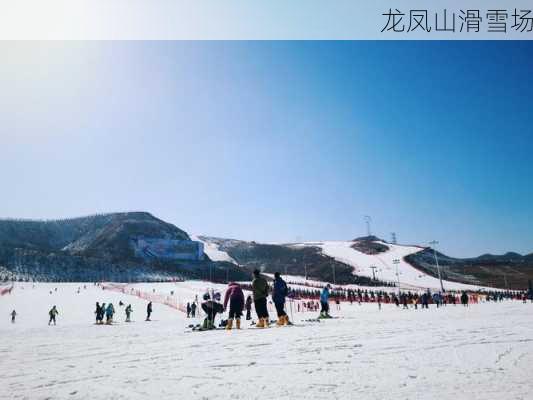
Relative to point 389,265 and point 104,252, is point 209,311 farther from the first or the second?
point 104,252

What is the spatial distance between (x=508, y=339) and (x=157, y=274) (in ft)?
271

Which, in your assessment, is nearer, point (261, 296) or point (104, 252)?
point (261, 296)

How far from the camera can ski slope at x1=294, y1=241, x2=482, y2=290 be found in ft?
235

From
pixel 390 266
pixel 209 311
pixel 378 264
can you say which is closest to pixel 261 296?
pixel 209 311

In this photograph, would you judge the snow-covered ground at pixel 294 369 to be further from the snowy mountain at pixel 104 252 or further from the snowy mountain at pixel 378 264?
the snowy mountain at pixel 104 252

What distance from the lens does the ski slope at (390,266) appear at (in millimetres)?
71588

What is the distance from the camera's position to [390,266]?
10025cm

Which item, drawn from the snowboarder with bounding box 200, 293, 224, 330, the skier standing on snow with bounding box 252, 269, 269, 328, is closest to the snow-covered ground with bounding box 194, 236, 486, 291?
the snowboarder with bounding box 200, 293, 224, 330

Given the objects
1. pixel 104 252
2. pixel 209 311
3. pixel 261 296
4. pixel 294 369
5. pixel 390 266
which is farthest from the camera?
pixel 104 252

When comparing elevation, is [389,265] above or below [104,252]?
below

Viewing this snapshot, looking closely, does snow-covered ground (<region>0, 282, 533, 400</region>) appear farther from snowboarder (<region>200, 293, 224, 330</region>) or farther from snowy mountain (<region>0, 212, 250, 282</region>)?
snowy mountain (<region>0, 212, 250, 282</region>)

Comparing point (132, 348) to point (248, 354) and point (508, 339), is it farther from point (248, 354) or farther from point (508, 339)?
point (508, 339)

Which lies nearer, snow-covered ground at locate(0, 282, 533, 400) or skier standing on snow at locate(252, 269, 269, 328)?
snow-covered ground at locate(0, 282, 533, 400)

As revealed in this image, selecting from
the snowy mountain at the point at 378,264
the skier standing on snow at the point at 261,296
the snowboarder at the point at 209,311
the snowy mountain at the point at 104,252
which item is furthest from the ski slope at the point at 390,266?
the skier standing on snow at the point at 261,296
